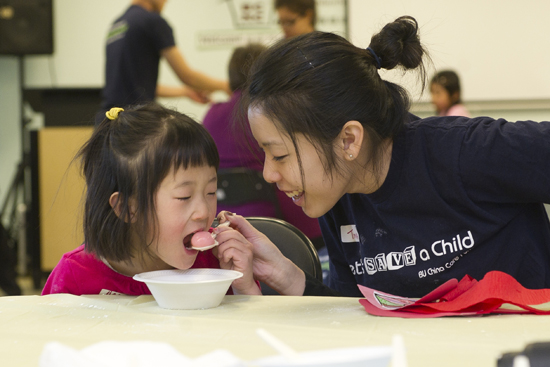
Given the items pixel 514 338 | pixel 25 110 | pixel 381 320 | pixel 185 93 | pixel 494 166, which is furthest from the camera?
pixel 25 110

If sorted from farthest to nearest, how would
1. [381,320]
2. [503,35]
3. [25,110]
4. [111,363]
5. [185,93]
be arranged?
[25,110], [503,35], [185,93], [381,320], [111,363]

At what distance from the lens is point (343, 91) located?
41.6 inches

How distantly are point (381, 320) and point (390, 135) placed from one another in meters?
0.46

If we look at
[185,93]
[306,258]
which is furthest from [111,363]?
[185,93]

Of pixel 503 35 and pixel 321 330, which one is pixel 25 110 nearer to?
pixel 503 35

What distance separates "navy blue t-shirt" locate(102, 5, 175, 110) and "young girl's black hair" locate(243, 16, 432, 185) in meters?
1.63

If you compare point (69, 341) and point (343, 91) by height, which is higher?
point (343, 91)

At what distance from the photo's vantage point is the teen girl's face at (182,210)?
1.11 m

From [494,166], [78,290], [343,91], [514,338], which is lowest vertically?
[78,290]

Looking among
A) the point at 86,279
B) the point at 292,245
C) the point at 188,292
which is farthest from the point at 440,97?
the point at 188,292

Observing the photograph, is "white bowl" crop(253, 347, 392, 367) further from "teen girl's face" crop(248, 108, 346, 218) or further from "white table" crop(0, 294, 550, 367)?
"teen girl's face" crop(248, 108, 346, 218)

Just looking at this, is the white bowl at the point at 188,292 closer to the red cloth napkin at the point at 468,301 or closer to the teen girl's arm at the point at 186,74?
the red cloth napkin at the point at 468,301

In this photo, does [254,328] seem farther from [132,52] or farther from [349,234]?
[132,52]

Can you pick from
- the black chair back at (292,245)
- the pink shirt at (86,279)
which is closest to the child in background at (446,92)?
the black chair back at (292,245)
